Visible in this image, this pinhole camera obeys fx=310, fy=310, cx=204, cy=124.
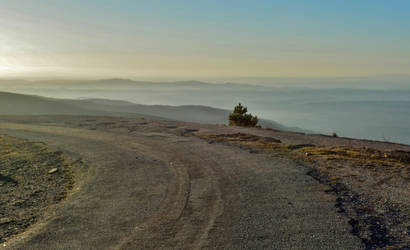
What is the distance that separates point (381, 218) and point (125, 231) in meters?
6.12

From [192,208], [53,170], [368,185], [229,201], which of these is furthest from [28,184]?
[368,185]

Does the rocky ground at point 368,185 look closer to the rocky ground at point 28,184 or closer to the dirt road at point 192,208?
the dirt road at point 192,208

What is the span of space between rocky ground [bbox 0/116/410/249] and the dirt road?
0.09 ft

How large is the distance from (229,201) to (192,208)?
1163 mm

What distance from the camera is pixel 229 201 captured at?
8.73 m

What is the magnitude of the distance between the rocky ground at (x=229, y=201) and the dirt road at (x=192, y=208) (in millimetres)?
26

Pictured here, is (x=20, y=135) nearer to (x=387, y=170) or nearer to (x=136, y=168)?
(x=136, y=168)

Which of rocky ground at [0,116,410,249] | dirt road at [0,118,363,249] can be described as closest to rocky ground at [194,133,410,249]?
rocky ground at [0,116,410,249]

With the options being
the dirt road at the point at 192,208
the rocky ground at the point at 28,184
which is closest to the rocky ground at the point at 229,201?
the dirt road at the point at 192,208

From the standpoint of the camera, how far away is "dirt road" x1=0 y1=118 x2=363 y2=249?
6.38 metres

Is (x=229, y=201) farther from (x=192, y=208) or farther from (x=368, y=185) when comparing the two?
(x=368, y=185)

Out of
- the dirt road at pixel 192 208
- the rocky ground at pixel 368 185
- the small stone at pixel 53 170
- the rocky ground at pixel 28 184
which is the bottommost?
the rocky ground at pixel 28 184

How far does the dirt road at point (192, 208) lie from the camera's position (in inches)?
251

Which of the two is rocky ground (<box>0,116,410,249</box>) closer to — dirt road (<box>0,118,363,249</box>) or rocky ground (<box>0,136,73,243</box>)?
dirt road (<box>0,118,363,249</box>)
